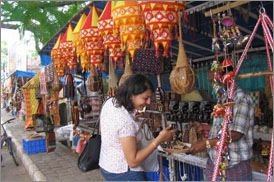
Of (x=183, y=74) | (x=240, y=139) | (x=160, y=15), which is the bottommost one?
(x=240, y=139)

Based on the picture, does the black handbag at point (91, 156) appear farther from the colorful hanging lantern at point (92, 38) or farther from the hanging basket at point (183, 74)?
the colorful hanging lantern at point (92, 38)

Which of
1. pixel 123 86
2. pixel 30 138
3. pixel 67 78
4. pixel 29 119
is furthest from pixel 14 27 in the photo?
pixel 123 86

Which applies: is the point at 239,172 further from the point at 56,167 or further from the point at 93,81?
the point at 56,167

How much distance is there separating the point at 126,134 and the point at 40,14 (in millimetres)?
5802

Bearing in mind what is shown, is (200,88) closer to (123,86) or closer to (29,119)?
(123,86)

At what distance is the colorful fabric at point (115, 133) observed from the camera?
4.94 feet

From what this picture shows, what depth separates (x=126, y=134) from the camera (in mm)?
1479

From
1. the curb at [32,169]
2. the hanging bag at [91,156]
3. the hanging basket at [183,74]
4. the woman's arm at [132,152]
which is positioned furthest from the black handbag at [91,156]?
the curb at [32,169]

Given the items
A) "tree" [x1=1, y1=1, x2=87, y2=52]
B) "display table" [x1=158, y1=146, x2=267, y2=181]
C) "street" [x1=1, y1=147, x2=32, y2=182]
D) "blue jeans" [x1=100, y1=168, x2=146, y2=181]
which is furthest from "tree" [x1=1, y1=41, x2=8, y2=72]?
"blue jeans" [x1=100, y1=168, x2=146, y2=181]

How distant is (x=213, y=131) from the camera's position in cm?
195

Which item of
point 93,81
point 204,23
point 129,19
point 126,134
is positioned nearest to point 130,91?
point 126,134

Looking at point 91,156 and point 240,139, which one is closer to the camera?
point 240,139

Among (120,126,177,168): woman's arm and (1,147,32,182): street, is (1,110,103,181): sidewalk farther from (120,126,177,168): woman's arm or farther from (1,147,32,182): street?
(120,126,177,168): woman's arm

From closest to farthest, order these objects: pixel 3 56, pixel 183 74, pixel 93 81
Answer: pixel 183 74, pixel 93 81, pixel 3 56
